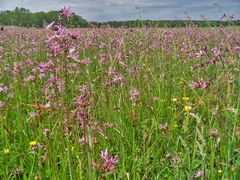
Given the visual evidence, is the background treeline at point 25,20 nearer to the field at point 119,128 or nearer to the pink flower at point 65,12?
the pink flower at point 65,12

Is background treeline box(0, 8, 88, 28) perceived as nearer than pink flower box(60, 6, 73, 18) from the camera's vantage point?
No

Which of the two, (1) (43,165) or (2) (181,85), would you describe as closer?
(1) (43,165)

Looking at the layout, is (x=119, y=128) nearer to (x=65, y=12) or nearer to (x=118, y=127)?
(x=118, y=127)

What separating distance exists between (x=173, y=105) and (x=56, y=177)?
1997mm

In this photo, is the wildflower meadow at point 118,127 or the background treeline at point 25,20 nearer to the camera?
the wildflower meadow at point 118,127

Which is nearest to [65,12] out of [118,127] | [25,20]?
[118,127]

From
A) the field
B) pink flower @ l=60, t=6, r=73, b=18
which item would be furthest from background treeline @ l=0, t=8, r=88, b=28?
the field

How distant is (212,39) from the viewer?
8.30m

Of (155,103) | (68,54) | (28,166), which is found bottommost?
(28,166)

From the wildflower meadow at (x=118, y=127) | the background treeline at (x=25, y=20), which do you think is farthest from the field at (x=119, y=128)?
the background treeline at (x=25, y=20)

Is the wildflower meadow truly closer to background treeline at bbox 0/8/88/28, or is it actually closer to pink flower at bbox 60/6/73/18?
pink flower at bbox 60/6/73/18

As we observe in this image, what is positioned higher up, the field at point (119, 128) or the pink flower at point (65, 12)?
the pink flower at point (65, 12)

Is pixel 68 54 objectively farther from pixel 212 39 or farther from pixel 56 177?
pixel 212 39

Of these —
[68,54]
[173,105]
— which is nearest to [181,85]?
[173,105]
